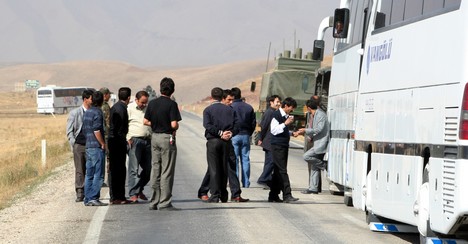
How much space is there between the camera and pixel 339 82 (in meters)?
19.7

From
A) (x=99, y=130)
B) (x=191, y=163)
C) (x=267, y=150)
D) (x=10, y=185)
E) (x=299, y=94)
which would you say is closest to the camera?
(x=99, y=130)

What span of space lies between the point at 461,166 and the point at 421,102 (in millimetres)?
1657

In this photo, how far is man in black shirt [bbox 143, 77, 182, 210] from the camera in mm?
17547

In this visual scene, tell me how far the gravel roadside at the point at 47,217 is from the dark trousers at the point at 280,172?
3.24m

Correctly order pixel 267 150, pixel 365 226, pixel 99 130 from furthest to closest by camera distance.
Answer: pixel 267 150 → pixel 99 130 → pixel 365 226

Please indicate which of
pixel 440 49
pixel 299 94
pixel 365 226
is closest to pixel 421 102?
pixel 440 49

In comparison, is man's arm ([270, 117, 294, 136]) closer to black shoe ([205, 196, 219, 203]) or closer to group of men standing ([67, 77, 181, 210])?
black shoe ([205, 196, 219, 203])

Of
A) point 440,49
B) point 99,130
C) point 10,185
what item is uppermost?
point 440,49

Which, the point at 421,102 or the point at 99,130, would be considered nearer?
the point at 421,102

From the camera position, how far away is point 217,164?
18953mm

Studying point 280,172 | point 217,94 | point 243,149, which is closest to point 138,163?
point 217,94

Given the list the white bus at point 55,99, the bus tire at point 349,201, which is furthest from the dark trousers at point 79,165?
the white bus at point 55,99

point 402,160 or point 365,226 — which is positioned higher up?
point 402,160

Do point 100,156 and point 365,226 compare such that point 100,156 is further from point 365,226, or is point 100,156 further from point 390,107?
point 390,107
